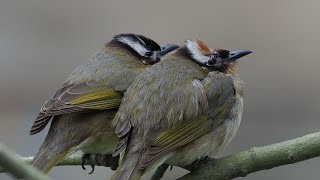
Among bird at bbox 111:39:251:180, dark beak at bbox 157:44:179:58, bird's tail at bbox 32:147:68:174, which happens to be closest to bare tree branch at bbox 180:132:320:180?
bird at bbox 111:39:251:180

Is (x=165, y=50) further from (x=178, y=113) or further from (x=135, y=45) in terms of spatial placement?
(x=178, y=113)

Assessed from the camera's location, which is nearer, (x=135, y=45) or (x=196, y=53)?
(x=196, y=53)

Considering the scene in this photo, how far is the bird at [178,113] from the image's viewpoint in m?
3.96

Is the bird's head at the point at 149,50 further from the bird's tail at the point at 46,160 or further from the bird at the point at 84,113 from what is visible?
the bird's tail at the point at 46,160

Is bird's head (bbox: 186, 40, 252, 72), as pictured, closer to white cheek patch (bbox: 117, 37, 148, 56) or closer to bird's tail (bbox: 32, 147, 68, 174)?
white cheek patch (bbox: 117, 37, 148, 56)

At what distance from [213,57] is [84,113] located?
80 cm

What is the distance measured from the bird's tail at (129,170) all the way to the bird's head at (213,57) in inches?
36.4

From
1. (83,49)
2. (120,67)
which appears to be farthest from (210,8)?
(120,67)

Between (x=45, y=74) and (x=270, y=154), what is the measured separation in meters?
4.79

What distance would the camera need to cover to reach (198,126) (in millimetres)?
4188

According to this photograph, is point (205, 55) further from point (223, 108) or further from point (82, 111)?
point (82, 111)

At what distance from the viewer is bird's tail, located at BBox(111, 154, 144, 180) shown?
12.5 feet

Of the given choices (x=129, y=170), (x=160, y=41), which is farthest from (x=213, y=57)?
(x=160, y=41)

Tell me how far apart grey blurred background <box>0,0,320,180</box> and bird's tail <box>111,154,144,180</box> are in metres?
3.59
